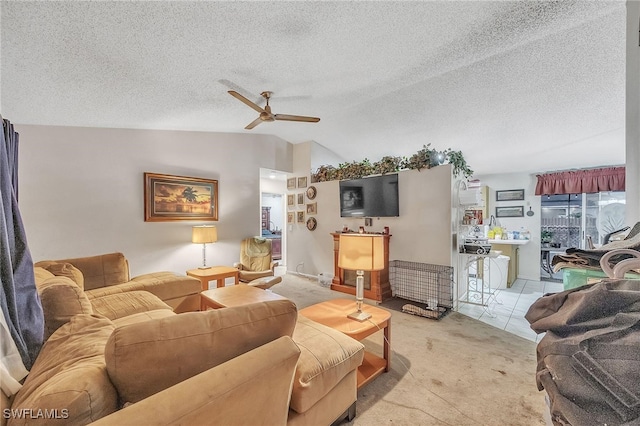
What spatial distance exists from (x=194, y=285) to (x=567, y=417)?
3284mm

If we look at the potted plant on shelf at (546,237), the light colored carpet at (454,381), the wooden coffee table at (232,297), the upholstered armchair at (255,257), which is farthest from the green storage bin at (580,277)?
the potted plant on shelf at (546,237)

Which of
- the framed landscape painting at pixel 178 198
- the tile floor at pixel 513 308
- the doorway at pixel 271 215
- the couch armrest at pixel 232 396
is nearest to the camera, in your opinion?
Answer: the couch armrest at pixel 232 396

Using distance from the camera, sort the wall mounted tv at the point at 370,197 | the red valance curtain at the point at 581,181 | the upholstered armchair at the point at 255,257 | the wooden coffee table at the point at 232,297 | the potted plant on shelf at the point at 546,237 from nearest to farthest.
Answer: the wooden coffee table at the point at 232,297
the wall mounted tv at the point at 370,197
the upholstered armchair at the point at 255,257
the red valance curtain at the point at 581,181
the potted plant on shelf at the point at 546,237

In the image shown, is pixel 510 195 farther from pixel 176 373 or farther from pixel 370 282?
pixel 176 373

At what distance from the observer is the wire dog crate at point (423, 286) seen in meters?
3.41

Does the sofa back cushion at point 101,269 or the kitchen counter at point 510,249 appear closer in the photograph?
the sofa back cushion at point 101,269

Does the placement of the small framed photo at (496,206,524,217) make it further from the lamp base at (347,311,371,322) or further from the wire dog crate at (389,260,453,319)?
the lamp base at (347,311,371,322)

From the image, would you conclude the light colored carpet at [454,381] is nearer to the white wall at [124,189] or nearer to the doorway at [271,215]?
the white wall at [124,189]

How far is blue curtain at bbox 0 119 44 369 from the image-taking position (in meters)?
1.00

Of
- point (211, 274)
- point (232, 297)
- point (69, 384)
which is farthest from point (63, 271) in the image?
point (69, 384)

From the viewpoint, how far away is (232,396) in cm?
85

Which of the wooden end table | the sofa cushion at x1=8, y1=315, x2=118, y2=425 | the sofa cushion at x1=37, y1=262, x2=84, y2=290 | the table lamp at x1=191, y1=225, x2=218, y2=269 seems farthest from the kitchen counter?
the sofa cushion at x1=37, y1=262, x2=84, y2=290

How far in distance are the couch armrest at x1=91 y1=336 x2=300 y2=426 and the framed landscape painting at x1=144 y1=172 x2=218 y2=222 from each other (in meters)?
3.63

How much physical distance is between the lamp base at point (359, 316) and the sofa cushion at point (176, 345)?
3.64ft
